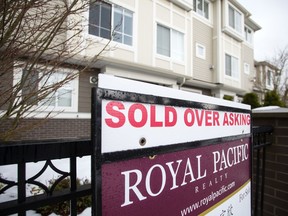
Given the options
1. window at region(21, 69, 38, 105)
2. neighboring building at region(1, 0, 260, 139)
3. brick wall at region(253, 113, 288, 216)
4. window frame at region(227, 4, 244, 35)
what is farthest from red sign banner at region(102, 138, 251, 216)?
window frame at region(227, 4, 244, 35)

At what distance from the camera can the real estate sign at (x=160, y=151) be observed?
2.66ft

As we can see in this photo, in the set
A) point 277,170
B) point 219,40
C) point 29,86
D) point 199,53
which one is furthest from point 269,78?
point 29,86

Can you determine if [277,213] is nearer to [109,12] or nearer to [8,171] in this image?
[8,171]

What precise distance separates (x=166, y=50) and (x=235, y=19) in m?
8.78

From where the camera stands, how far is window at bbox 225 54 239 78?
16834 millimetres

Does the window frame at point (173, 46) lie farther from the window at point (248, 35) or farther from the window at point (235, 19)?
the window at point (248, 35)

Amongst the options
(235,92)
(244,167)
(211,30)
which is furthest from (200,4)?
(244,167)

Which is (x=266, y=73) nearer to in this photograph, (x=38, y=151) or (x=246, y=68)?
(x=246, y=68)

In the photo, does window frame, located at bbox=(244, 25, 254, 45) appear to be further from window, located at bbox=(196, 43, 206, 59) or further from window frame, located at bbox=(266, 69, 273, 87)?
window frame, located at bbox=(266, 69, 273, 87)

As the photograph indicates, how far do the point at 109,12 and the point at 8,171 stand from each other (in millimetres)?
6857

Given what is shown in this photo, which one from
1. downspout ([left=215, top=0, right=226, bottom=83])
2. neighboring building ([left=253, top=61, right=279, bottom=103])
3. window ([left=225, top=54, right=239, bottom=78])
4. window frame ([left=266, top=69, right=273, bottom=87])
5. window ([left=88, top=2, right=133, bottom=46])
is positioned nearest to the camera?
window ([left=88, top=2, right=133, bottom=46])

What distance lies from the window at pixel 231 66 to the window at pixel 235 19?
2266mm

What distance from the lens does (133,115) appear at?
913 mm

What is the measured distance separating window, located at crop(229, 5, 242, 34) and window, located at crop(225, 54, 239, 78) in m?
2.27
